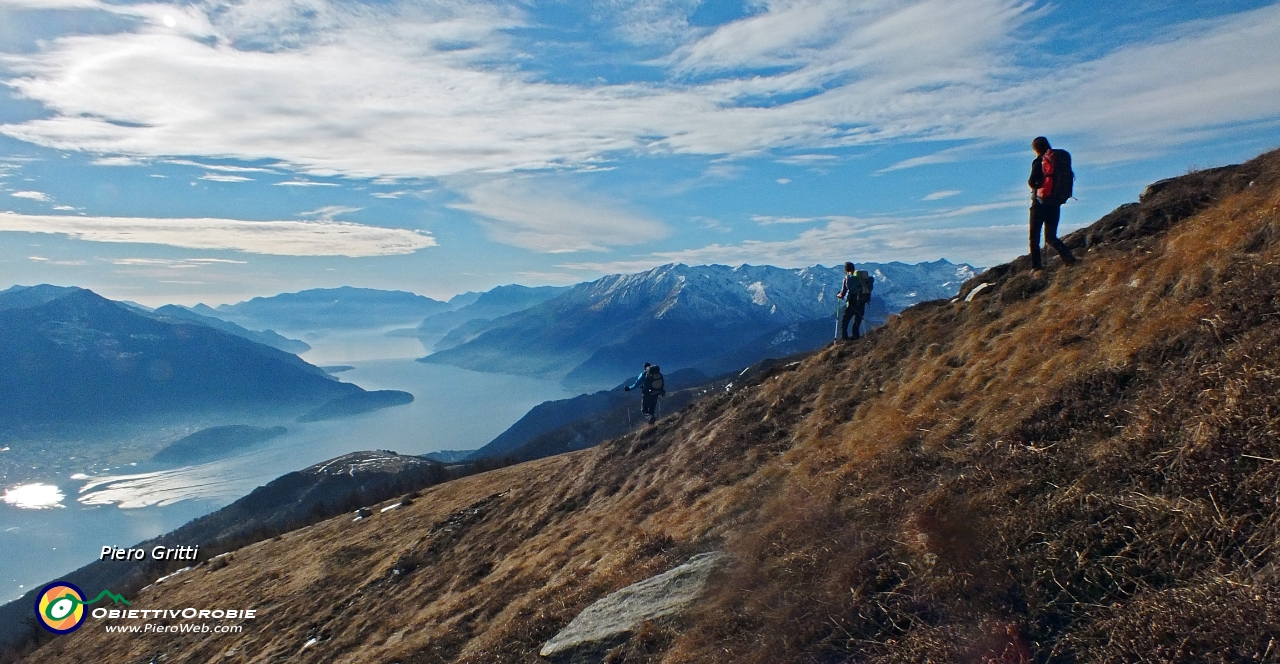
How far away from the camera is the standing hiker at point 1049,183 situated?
43.4 feet

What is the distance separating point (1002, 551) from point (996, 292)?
10755mm

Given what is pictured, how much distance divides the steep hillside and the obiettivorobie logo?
1674 centimetres

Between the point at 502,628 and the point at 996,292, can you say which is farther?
the point at 996,292

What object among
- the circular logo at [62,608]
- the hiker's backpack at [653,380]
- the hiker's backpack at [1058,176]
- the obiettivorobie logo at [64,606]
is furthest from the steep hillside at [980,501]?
the circular logo at [62,608]

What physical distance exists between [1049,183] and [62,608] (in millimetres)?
45198

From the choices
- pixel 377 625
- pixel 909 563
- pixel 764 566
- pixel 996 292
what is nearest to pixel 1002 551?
pixel 909 563

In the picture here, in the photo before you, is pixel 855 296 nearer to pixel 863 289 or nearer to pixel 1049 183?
pixel 863 289

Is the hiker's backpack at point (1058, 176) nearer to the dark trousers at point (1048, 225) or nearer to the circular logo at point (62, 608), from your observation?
the dark trousers at point (1048, 225)

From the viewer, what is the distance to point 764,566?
8922 millimetres

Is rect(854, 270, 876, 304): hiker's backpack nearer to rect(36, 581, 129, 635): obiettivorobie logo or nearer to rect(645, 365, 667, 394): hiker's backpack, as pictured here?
rect(645, 365, 667, 394): hiker's backpack

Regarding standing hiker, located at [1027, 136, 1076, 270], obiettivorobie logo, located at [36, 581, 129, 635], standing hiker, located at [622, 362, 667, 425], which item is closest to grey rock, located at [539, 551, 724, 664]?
standing hiker, located at [1027, 136, 1076, 270]

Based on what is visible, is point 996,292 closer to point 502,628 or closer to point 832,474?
point 832,474

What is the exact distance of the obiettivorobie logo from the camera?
29.2 meters

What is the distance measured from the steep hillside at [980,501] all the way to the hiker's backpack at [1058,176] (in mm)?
1801
